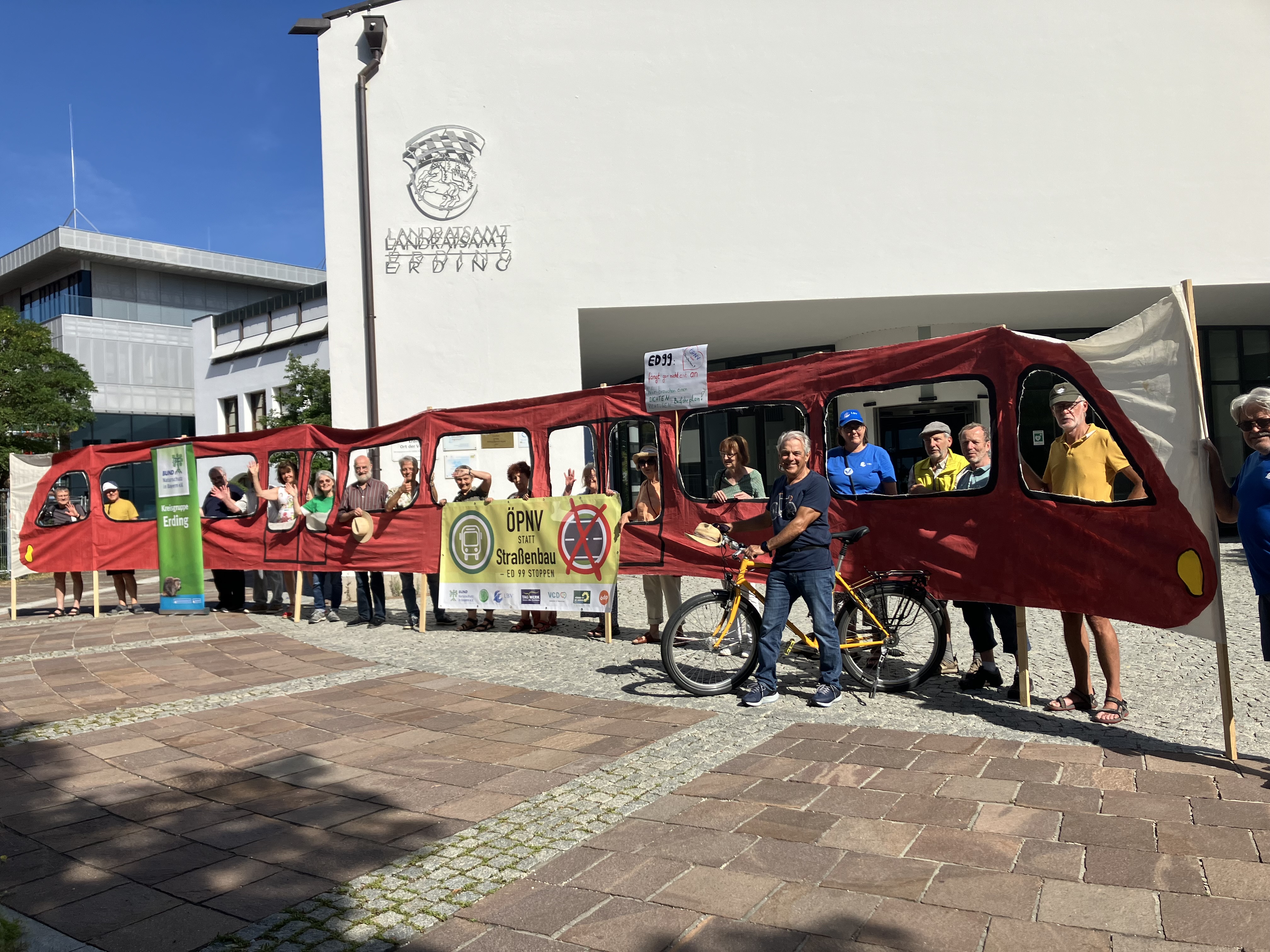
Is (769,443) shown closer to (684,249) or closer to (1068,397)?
(684,249)

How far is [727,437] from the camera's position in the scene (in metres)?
9.37

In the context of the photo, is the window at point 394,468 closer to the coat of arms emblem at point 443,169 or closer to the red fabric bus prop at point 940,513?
the red fabric bus prop at point 940,513

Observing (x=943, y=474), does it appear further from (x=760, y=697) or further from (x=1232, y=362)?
(x=1232, y=362)

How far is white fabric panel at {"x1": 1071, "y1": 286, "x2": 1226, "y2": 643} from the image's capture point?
4570 mm

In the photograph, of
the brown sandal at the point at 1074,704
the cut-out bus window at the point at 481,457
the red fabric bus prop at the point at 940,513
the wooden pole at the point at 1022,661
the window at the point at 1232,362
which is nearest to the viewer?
the red fabric bus prop at the point at 940,513

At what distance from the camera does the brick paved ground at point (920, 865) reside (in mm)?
2922

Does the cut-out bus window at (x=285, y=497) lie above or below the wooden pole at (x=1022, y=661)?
above

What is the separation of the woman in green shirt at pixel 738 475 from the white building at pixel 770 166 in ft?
24.2

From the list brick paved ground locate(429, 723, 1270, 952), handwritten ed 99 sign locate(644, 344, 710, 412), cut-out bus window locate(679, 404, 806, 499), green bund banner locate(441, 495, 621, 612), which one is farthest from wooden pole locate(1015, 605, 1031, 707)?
green bund banner locate(441, 495, 621, 612)

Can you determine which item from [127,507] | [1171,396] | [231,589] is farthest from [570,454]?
[1171,396]

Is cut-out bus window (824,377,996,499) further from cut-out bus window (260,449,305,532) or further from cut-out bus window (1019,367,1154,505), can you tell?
cut-out bus window (260,449,305,532)

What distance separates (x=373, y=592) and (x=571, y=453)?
10.6 ft

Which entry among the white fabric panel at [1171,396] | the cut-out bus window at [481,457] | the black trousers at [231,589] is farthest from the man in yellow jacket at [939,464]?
the black trousers at [231,589]

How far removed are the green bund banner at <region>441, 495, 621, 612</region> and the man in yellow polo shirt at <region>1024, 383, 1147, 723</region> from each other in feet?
12.5
